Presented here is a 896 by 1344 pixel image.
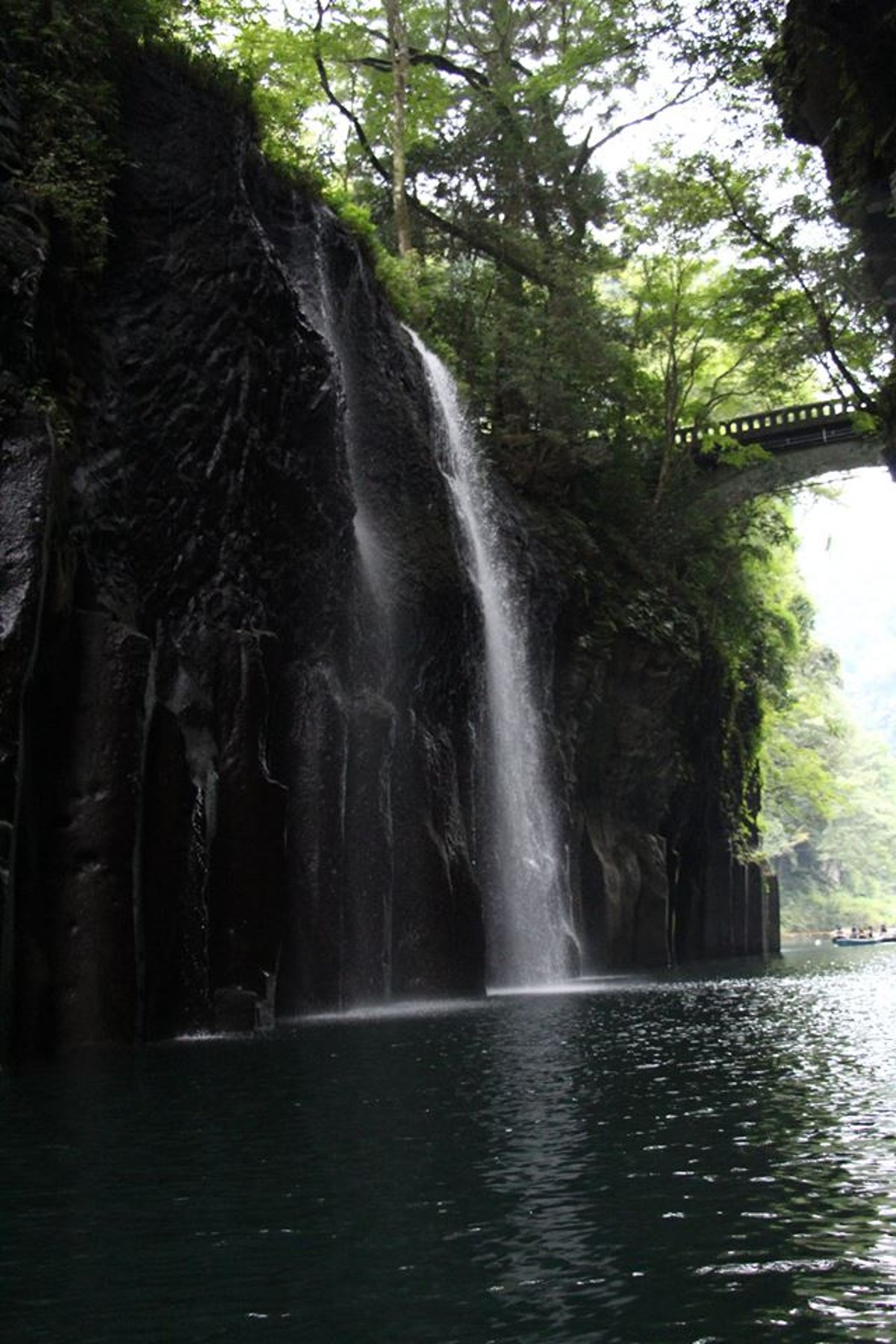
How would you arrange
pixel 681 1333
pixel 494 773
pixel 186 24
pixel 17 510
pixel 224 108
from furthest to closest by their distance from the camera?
pixel 494 773
pixel 186 24
pixel 224 108
pixel 17 510
pixel 681 1333

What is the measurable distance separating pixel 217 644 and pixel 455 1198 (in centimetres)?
1027

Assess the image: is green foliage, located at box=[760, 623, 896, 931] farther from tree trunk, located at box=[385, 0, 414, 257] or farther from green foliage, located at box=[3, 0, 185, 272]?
green foliage, located at box=[3, 0, 185, 272]

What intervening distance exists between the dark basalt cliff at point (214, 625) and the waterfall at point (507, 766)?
150cm

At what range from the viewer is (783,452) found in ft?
121

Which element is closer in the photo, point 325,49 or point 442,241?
point 325,49

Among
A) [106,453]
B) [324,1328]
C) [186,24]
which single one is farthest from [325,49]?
[324,1328]

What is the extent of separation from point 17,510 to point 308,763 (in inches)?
255

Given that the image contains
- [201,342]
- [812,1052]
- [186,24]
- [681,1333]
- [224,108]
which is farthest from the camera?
[186,24]

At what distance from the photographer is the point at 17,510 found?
11516 millimetres

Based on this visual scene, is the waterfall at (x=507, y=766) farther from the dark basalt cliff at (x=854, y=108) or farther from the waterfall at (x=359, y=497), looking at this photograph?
the dark basalt cliff at (x=854, y=108)

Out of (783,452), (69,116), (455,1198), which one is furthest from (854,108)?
(455,1198)

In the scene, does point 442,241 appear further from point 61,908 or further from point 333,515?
point 61,908

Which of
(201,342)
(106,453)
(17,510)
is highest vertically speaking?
(201,342)

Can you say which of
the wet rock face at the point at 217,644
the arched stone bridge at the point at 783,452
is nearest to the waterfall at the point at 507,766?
the wet rock face at the point at 217,644
